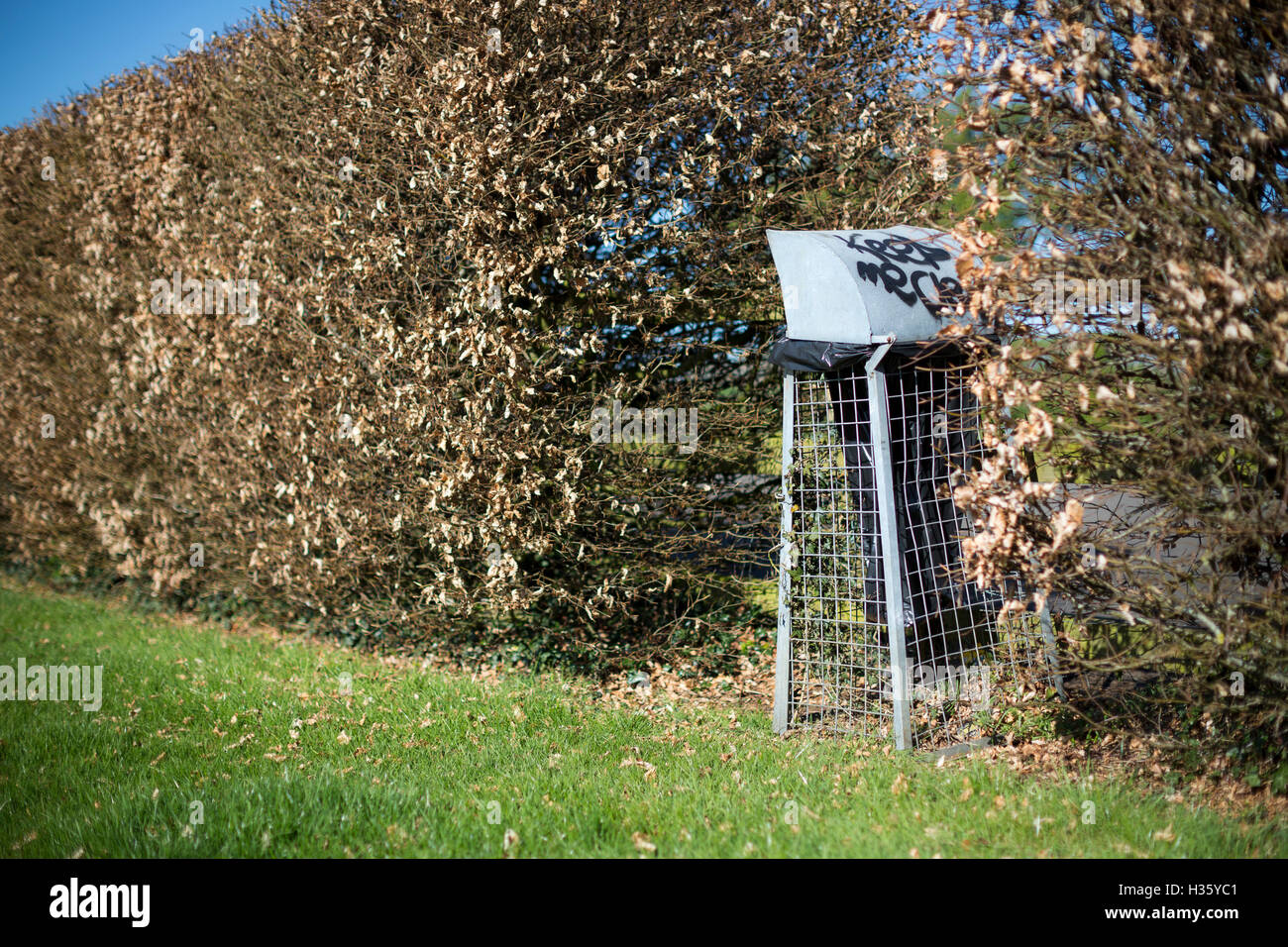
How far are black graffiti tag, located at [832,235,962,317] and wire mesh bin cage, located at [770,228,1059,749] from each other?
0.01m

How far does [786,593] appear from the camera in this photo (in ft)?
16.0

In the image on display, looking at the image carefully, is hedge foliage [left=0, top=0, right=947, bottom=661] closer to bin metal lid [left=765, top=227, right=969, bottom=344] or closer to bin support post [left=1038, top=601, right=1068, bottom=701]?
bin metal lid [left=765, top=227, right=969, bottom=344]

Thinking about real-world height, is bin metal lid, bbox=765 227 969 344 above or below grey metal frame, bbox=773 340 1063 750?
above

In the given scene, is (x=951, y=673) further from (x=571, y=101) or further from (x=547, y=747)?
(x=571, y=101)

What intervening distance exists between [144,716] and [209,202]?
409 cm

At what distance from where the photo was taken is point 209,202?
23.1ft

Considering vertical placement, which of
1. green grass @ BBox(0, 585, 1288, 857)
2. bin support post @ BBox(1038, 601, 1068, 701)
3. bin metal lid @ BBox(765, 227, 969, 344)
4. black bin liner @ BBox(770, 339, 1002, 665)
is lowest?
green grass @ BBox(0, 585, 1288, 857)

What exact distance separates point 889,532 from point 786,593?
75 cm

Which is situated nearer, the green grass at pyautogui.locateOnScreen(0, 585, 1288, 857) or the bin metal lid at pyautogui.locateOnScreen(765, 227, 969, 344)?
the green grass at pyautogui.locateOnScreen(0, 585, 1288, 857)

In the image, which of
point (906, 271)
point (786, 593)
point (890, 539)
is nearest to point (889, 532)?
point (890, 539)

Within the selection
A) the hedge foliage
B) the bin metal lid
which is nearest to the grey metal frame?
the bin metal lid

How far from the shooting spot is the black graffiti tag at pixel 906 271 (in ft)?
14.6

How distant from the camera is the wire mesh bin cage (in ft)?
14.5

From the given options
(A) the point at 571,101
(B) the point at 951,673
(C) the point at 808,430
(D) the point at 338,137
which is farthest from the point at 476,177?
(B) the point at 951,673
